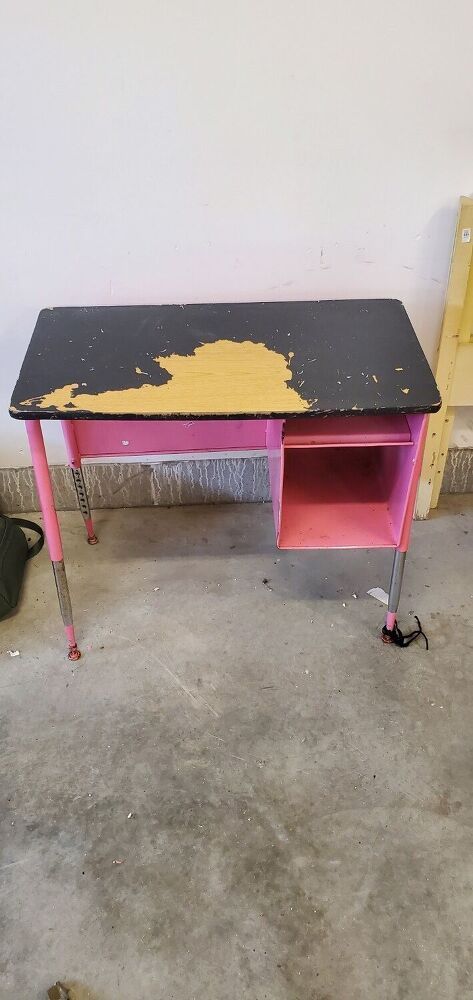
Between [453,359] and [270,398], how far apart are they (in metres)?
0.94

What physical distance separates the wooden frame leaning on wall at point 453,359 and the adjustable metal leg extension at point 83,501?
122 centimetres

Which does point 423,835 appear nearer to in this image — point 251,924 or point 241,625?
point 251,924

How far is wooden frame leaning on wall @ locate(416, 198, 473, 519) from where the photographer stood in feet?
7.32

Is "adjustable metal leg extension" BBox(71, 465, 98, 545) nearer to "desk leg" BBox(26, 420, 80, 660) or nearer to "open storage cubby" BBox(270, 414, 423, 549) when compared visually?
"desk leg" BBox(26, 420, 80, 660)

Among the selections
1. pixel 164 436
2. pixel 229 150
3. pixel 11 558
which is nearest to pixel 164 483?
pixel 164 436

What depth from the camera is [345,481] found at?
231 centimetres

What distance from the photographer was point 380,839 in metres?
1.77

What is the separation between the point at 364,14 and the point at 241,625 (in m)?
1.78

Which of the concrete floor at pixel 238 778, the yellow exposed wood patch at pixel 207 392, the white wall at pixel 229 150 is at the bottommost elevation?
the concrete floor at pixel 238 778

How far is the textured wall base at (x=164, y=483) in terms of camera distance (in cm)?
275

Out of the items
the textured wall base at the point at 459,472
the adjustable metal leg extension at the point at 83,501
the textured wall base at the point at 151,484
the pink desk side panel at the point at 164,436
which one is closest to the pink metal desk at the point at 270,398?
the pink desk side panel at the point at 164,436

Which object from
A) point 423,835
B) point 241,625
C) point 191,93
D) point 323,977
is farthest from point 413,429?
point 323,977

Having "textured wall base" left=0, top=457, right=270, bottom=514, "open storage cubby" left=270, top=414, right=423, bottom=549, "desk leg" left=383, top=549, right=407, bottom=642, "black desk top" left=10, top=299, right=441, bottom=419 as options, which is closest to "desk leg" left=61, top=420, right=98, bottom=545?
"textured wall base" left=0, top=457, right=270, bottom=514

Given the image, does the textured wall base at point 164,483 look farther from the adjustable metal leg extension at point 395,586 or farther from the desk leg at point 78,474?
the adjustable metal leg extension at point 395,586
